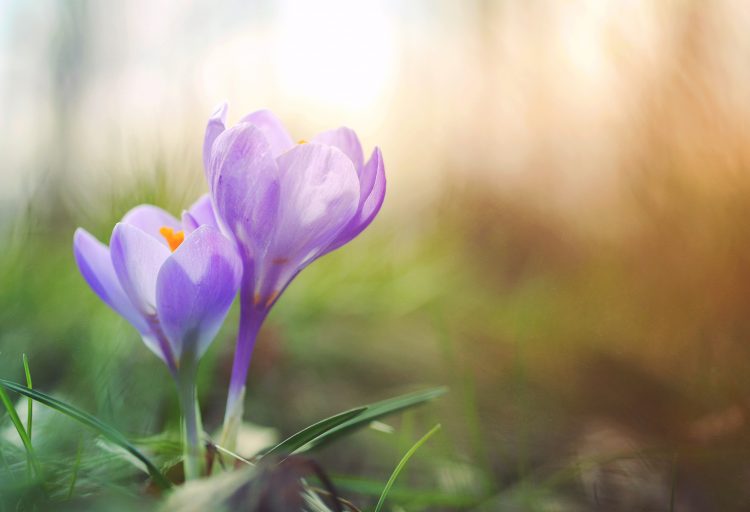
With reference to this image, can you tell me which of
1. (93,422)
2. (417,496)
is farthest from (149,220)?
(417,496)

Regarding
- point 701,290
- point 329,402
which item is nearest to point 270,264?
point 329,402

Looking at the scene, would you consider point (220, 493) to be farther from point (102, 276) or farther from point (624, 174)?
point (624, 174)

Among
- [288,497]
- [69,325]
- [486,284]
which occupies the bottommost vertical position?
[486,284]

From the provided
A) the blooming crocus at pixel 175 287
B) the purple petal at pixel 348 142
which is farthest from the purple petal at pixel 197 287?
the purple petal at pixel 348 142

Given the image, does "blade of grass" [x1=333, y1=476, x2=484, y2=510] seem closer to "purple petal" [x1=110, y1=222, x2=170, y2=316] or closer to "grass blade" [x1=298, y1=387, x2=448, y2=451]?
"grass blade" [x1=298, y1=387, x2=448, y2=451]

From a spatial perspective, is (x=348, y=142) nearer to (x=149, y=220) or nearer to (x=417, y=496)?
(x=149, y=220)

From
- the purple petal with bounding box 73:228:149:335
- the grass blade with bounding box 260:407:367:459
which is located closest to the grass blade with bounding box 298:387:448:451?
the grass blade with bounding box 260:407:367:459

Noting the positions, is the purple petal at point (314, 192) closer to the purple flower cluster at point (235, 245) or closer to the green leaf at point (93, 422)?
the purple flower cluster at point (235, 245)

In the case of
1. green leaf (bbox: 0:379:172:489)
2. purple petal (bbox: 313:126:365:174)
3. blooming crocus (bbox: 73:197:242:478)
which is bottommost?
green leaf (bbox: 0:379:172:489)

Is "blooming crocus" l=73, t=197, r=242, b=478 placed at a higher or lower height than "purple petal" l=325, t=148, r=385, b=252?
lower
